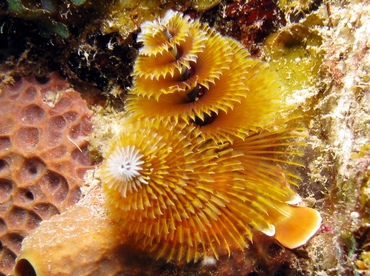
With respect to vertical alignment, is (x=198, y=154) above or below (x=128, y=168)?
above

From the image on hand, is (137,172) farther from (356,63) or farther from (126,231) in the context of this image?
(356,63)

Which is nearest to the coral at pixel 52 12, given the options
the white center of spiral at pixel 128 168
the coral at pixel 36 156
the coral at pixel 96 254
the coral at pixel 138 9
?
the coral at pixel 138 9

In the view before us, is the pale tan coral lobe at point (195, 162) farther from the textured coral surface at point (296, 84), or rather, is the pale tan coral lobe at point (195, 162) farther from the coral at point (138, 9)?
the coral at point (138, 9)

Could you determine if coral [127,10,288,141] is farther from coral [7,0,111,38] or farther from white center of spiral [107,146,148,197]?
coral [7,0,111,38]

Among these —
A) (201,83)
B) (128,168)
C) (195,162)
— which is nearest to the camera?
(128,168)

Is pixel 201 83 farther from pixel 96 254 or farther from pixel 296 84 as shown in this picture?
pixel 96 254

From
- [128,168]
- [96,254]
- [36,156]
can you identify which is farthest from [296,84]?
[36,156]

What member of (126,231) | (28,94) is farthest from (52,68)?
(126,231)
